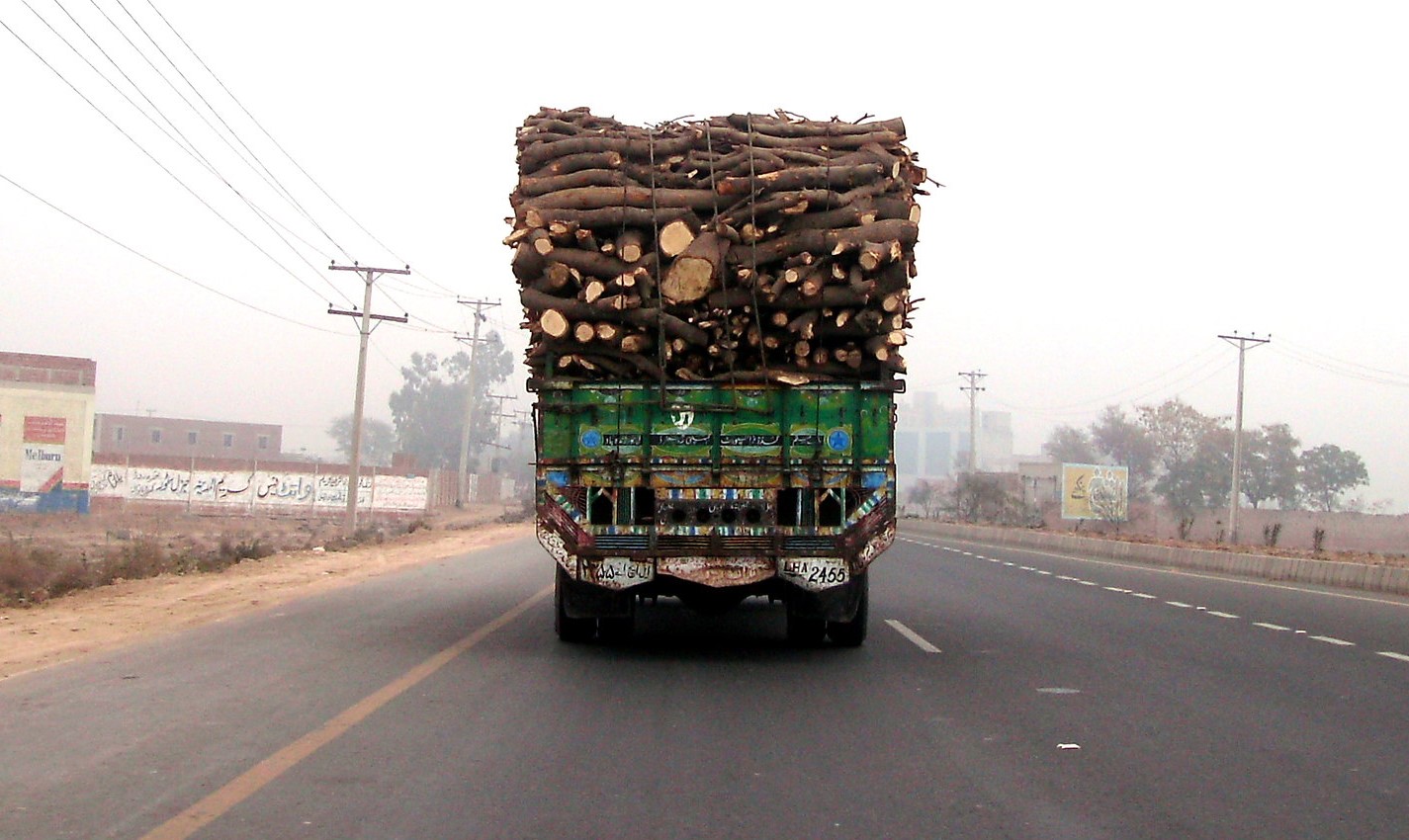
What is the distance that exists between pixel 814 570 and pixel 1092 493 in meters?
55.8

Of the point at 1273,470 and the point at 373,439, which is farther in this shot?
the point at 373,439

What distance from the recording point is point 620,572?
10.3m

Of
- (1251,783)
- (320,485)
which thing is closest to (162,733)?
(1251,783)

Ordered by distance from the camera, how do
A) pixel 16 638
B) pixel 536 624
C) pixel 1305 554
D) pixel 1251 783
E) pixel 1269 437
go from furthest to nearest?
1. pixel 1269 437
2. pixel 1305 554
3. pixel 536 624
4. pixel 16 638
5. pixel 1251 783

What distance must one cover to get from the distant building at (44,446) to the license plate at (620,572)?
157 feet

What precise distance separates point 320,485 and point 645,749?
5928 centimetres

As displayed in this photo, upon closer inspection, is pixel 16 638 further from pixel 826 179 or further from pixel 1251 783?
pixel 1251 783

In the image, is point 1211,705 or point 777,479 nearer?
point 1211,705

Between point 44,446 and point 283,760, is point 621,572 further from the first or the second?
point 44,446

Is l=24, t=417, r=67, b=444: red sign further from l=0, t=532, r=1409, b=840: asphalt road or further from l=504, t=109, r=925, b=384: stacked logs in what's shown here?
l=504, t=109, r=925, b=384: stacked logs

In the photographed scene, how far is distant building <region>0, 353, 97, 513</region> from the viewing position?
5212 centimetres

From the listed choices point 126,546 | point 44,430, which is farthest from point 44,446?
point 126,546

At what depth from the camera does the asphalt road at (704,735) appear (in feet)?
18.7

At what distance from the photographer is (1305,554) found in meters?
34.5
